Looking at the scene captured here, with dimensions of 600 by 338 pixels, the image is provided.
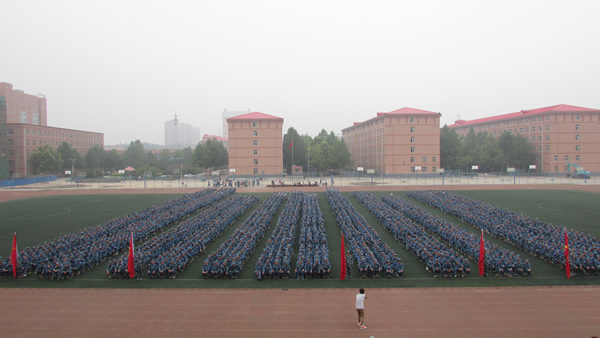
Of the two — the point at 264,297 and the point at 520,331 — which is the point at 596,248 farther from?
the point at 264,297

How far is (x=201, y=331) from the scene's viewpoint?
8.51 m

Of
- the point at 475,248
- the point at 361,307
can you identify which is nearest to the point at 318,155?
the point at 475,248

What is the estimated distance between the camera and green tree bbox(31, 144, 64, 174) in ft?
199

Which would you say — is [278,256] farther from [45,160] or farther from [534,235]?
[45,160]

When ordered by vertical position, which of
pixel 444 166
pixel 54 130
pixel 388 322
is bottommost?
pixel 388 322

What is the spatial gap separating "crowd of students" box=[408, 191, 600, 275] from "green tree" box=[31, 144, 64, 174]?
65.0 metres

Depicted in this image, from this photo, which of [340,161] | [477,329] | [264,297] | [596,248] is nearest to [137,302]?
[264,297]

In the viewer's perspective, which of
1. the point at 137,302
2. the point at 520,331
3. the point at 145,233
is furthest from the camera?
the point at 145,233

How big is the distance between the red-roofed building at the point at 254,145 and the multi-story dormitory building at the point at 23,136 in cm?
3640

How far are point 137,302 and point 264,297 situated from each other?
12.3 feet

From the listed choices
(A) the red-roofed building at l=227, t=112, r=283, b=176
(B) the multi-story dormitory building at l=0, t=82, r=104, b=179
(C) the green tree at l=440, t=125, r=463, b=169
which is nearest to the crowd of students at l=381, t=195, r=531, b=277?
(A) the red-roofed building at l=227, t=112, r=283, b=176

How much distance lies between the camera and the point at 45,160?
6047cm

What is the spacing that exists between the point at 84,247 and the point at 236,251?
21.9ft

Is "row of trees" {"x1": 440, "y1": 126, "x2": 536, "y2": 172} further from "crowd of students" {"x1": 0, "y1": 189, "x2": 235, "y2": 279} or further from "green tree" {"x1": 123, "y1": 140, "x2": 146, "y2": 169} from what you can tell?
"green tree" {"x1": 123, "y1": 140, "x2": 146, "y2": 169}
